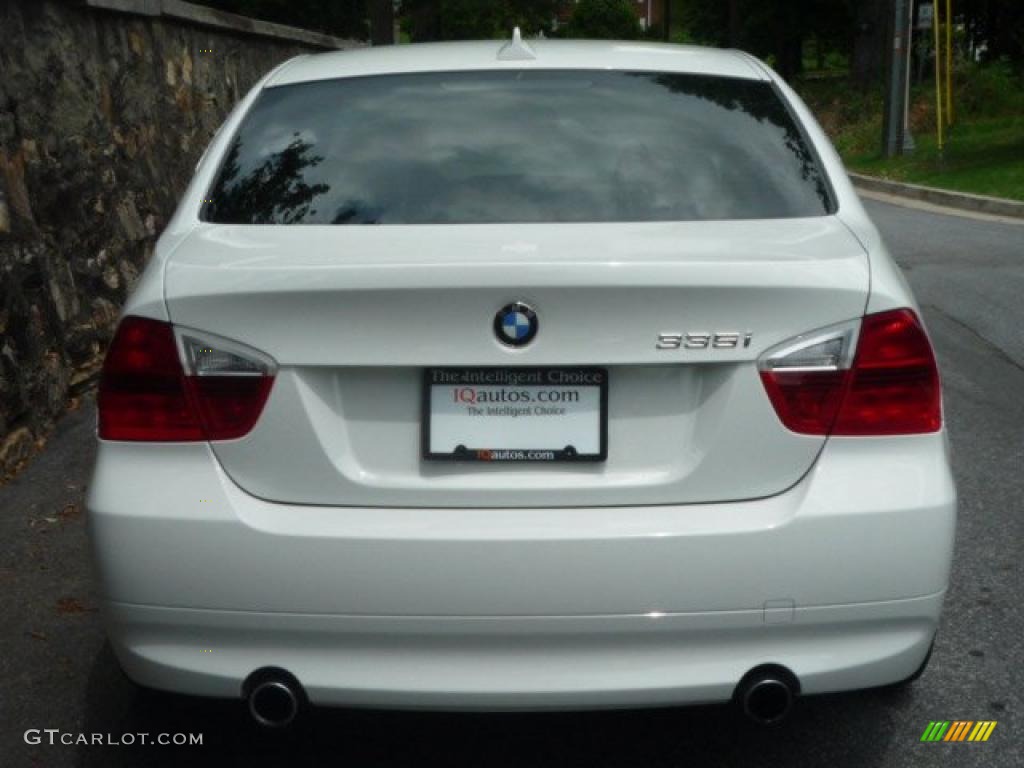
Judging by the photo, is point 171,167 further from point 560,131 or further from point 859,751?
point 859,751

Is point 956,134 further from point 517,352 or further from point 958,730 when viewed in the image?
point 517,352

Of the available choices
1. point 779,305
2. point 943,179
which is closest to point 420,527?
point 779,305

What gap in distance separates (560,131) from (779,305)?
3.09ft

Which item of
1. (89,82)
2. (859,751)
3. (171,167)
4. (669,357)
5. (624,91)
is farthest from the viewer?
(171,167)

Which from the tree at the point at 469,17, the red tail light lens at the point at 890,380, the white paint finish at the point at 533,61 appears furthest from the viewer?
the tree at the point at 469,17

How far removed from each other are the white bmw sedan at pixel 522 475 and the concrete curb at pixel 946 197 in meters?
15.6

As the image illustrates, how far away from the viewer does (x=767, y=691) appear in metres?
2.96

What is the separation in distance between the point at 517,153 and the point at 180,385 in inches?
40.1

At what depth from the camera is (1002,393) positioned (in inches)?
302

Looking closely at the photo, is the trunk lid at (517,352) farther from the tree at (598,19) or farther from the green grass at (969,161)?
the tree at (598,19)

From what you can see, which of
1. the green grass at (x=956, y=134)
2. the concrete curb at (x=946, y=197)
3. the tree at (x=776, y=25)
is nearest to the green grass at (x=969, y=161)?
the green grass at (x=956, y=134)

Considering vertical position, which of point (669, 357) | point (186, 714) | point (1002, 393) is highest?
point (669, 357)

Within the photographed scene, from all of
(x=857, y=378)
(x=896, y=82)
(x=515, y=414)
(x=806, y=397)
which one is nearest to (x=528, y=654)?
(x=515, y=414)

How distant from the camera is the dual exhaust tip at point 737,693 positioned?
9.70ft
